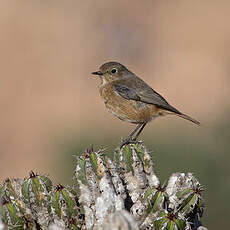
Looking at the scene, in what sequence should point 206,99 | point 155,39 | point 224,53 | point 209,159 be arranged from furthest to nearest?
point 155,39 → point 224,53 → point 206,99 → point 209,159

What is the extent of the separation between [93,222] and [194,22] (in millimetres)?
21997

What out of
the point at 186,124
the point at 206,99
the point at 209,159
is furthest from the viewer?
the point at 206,99

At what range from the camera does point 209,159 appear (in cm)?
1585

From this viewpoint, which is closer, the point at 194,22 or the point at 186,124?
the point at 186,124

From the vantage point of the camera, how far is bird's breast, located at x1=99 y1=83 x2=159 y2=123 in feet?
29.8

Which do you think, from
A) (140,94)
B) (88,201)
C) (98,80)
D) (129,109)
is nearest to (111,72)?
(140,94)

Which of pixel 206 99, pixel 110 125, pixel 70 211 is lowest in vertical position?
pixel 70 211

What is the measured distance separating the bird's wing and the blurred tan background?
5.74m

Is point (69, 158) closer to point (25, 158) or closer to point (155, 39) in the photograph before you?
point (25, 158)

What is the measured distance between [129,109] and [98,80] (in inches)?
638

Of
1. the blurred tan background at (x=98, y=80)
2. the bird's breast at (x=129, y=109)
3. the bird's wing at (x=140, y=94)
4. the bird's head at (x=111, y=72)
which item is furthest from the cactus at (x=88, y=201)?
the blurred tan background at (x=98, y=80)

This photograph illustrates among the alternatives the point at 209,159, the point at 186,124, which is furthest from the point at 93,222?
the point at 186,124

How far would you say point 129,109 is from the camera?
9094 mm

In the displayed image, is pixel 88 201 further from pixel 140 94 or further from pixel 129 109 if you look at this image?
pixel 140 94
